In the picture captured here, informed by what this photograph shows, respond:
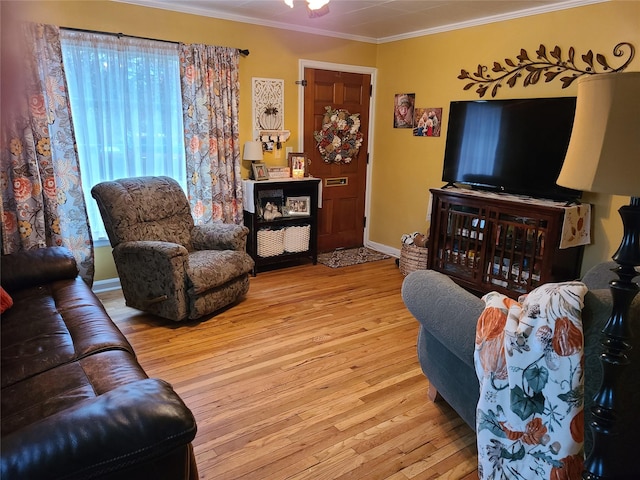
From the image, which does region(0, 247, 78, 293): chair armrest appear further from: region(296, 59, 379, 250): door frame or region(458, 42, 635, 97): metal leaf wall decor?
region(458, 42, 635, 97): metal leaf wall decor

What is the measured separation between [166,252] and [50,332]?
117cm

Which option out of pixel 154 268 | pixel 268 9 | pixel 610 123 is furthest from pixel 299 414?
pixel 268 9

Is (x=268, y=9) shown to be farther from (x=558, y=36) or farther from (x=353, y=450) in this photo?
(x=353, y=450)

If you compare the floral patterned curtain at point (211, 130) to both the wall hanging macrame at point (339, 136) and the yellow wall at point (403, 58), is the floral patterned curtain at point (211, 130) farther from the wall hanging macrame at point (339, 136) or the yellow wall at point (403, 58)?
the wall hanging macrame at point (339, 136)

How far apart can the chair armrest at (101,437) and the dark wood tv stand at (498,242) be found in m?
3.02

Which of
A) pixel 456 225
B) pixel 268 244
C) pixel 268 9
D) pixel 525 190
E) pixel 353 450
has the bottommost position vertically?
pixel 353 450

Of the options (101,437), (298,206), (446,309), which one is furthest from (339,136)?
(101,437)

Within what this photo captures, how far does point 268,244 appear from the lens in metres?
4.50

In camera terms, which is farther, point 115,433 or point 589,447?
point 589,447

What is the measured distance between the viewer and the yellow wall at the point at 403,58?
3389 millimetres

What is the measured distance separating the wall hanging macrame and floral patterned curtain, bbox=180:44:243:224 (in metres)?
1.07

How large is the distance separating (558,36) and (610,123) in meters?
2.85

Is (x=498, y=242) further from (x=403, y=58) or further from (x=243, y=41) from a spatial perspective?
(x=243, y=41)

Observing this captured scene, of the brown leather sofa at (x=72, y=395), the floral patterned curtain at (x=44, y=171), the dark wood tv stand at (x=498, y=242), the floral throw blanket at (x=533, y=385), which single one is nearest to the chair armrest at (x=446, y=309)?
the floral throw blanket at (x=533, y=385)
